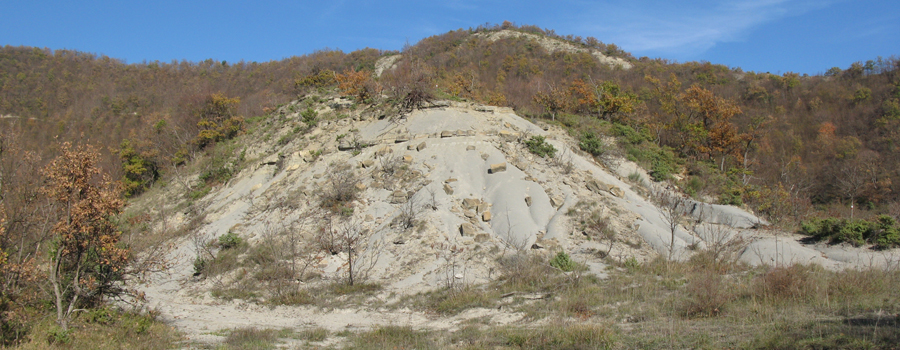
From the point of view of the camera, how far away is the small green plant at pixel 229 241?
13695mm

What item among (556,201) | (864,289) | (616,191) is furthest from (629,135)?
(864,289)

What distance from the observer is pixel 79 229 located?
6941 millimetres

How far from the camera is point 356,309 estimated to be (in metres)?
9.80

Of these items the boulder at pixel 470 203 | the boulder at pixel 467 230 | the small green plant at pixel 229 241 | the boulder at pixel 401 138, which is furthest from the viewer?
the boulder at pixel 401 138

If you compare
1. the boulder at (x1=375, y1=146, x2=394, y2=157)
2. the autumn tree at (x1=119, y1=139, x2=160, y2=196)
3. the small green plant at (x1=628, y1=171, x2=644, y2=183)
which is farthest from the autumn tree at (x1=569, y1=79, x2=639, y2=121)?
the autumn tree at (x1=119, y1=139, x2=160, y2=196)

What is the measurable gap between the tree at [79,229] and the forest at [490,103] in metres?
0.03

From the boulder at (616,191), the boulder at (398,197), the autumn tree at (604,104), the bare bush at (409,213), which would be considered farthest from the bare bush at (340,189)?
the autumn tree at (604,104)

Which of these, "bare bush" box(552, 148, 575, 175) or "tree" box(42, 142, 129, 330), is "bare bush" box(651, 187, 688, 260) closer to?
"bare bush" box(552, 148, 575, 175)

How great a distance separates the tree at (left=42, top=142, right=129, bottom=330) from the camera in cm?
683

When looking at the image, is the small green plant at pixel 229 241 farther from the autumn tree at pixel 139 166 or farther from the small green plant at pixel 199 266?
the autumn tree at pixel 139 166

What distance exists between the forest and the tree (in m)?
0.03

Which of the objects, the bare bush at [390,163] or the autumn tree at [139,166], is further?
Answer: the autumn tree at [139,166]

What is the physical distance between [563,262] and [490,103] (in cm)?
1436

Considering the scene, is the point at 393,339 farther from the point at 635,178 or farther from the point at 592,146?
the point at 592,146
